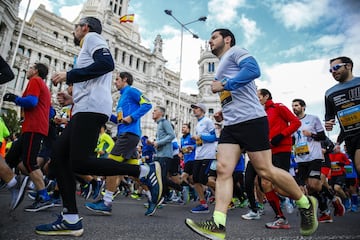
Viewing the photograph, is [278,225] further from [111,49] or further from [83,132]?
[111,49]

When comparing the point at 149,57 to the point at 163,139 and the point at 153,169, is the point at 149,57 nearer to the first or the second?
the point at 163,139

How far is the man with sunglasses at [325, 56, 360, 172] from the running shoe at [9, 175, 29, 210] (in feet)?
13.8

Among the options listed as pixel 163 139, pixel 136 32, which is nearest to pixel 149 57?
pixel 136 32

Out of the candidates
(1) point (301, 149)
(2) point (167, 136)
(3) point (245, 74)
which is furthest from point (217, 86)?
(1) point (301, 149)

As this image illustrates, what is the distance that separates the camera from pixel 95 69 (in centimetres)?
256

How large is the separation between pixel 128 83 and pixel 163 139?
177 centimetres

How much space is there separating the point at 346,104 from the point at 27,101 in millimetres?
4458

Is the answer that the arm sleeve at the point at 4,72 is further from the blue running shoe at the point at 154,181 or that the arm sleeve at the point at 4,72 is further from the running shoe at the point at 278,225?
the running shoe at the point at 278,225

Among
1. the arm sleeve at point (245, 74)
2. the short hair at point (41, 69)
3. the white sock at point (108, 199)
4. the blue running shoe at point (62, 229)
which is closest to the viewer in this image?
the blue running shoe at point (62, 229)

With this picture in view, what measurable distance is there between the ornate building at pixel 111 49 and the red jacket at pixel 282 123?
12467 millimetres

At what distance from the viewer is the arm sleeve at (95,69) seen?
2512 mm

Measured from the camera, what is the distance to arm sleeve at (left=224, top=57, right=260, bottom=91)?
244 centimetres

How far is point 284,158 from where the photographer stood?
4.03 meters

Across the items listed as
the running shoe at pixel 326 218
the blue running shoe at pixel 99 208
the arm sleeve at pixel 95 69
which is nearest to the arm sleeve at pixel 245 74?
the arm sleeve at pixel 95 69
